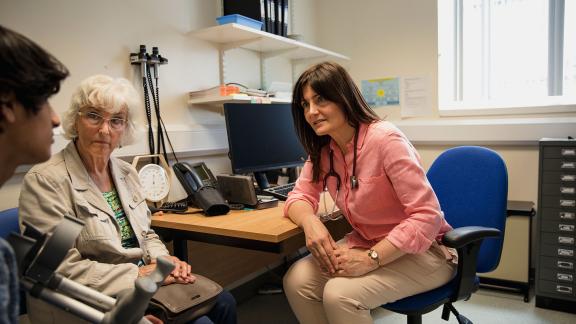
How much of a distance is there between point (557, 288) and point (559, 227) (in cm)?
34

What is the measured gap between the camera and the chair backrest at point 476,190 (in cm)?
162

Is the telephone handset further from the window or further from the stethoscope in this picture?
the window

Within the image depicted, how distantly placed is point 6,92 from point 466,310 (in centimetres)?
248

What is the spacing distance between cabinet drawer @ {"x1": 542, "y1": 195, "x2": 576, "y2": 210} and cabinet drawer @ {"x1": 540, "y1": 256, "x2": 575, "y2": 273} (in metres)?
0.29

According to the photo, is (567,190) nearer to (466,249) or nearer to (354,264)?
(466,249)

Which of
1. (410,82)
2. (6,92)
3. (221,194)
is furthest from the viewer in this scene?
(410,82)

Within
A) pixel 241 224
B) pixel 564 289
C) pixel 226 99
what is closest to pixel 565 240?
pixel 564 289

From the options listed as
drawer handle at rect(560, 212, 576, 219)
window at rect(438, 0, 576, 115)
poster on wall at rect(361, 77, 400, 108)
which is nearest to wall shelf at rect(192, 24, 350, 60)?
poster on wall at rect(361, 77, 400, 108)

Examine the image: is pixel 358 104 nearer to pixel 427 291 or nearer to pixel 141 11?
pixel 427 291

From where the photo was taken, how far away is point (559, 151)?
2.29 meters

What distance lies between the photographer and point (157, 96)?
2010 millimetres

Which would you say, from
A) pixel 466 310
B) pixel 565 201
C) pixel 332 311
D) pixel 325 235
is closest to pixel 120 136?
pixel 325 235

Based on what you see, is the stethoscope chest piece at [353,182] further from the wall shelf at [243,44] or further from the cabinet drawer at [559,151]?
the cabinet drawer at [559,151]

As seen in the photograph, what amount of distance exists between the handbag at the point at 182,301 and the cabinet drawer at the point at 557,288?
1.99 m
